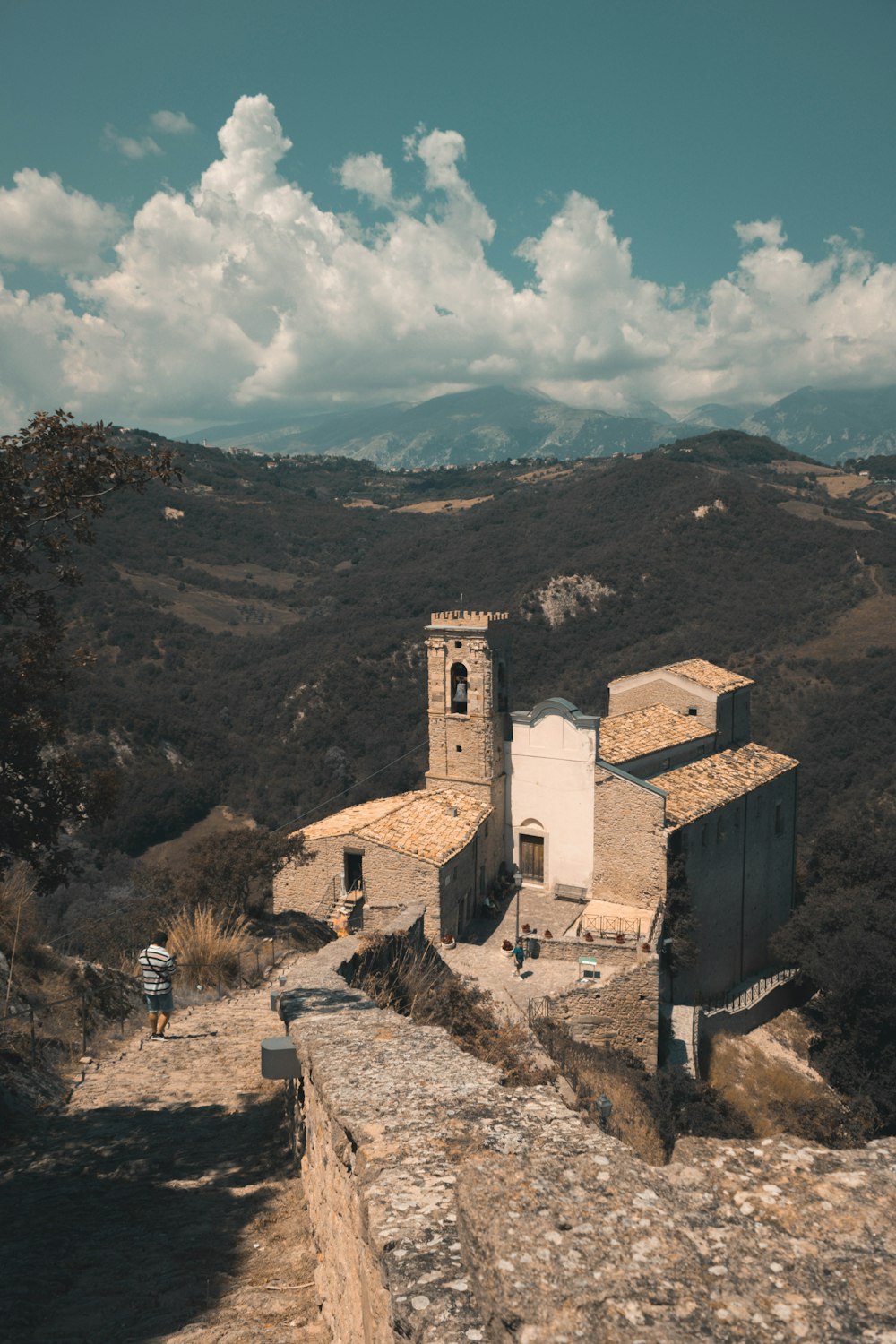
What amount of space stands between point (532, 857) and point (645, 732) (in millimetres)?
4883

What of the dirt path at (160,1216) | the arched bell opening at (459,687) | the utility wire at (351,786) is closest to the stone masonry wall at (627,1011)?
the arched bell opening at (459,687)

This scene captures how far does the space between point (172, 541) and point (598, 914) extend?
8105 cm

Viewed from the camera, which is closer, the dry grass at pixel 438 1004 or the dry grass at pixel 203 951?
the dry grass at pixel 438 1004

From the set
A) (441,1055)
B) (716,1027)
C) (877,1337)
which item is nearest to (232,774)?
(716,1027)

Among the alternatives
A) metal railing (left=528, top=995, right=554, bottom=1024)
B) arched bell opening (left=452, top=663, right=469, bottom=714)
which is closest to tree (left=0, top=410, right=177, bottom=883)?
metal railing (left=528, top=995, right=554, bottom=1024)

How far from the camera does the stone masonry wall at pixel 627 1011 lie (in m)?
17.9

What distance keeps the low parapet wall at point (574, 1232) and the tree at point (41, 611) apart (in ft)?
12.6

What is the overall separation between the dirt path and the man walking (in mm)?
422

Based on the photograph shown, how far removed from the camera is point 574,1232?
11.9 feet

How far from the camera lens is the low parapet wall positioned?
10.6 feet

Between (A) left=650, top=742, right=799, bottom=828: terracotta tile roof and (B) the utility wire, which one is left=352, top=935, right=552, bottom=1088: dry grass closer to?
(A) left=650, top=742, right=799, bottom=828: terracotta tile roof

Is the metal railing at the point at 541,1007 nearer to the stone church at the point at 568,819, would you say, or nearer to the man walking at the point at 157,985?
the stone church at the point at 568,819

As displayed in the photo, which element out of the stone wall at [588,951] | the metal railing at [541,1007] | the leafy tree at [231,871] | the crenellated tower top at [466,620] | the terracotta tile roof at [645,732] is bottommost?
the metal railing at [541,1007]

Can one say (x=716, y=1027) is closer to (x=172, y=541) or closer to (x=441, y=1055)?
(x=441, y=1055)
